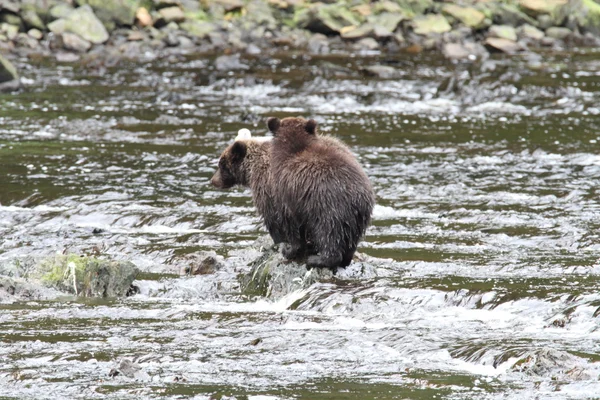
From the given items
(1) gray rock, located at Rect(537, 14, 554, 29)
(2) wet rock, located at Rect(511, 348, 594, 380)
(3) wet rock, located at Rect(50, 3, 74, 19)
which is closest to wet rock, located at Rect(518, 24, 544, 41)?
(1) gray rock, located at Rect(537, 14, 554, 29)

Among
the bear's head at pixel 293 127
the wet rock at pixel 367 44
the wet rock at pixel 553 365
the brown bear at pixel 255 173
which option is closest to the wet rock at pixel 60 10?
the wet rock at pixel 367 44

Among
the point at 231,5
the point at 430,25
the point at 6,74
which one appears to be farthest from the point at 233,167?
the point at 231,5

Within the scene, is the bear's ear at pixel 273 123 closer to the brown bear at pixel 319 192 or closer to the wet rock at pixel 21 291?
the brown bear at pixel 319 192

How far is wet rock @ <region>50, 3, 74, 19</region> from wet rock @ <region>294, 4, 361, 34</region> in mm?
8381

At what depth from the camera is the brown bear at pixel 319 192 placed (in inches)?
340

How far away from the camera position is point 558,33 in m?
37.5

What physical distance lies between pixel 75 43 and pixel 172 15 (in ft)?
18.6

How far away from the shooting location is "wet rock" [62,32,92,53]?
32.0 m

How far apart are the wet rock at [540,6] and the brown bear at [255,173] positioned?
3160 cm

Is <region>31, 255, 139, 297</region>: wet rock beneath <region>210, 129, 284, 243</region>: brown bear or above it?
beneath

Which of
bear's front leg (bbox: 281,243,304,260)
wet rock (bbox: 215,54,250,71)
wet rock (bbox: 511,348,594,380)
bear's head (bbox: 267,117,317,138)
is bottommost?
wet rock (bbox: 215,54,250,71)

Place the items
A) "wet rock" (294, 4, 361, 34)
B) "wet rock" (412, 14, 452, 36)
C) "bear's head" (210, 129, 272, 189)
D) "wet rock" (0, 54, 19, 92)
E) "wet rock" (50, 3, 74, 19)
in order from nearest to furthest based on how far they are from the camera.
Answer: "bear's head" (210, 129, 272, 189)
"wet rock" (0, 54, 19, 92)
"wet rock" (50, 3, 74, 19)
"wet rock" (294, 4, 361, 34)
"wet rock" (412, 14, 452, 36)

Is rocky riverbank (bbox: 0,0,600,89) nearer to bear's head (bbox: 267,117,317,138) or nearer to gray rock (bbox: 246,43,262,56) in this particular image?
gray rock (bbox: 246,43,262,56)

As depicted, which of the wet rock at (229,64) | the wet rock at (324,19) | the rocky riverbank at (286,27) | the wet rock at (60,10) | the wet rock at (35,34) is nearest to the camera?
the wet rock at (229,64)
